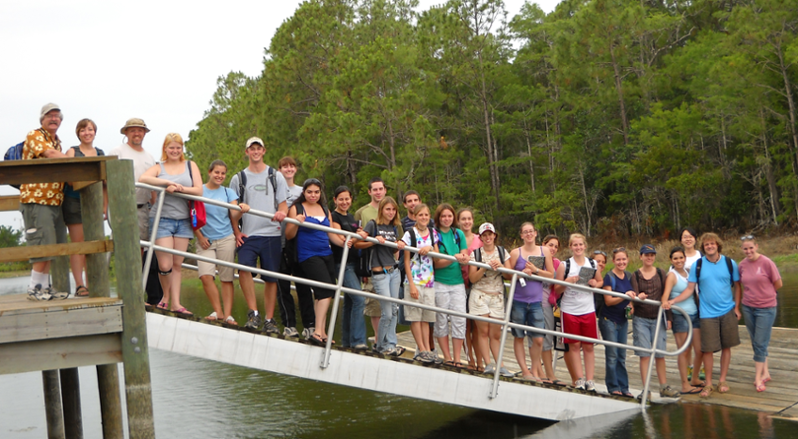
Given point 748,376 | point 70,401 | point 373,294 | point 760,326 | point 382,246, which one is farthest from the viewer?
point 748,376

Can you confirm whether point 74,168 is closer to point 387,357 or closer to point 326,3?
point 387,357

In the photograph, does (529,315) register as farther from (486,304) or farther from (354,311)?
(354,311)

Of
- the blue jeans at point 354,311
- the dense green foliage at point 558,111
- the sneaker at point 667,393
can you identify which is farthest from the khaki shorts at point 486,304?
the dense green foliage at point 558,111

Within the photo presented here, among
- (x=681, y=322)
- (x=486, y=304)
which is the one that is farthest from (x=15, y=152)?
(x=681, y=322)

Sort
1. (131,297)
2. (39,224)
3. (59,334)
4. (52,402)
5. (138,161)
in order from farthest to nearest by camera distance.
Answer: (52,402) → (138,161) → (39,224) → (131,297) → (59,334)

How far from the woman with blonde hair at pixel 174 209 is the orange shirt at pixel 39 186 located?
2.44 feet

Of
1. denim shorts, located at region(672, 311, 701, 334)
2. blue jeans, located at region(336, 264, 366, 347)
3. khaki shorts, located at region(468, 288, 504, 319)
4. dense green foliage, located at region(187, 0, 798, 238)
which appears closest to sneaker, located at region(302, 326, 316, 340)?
blue jeans, located at region(336, 264, 366, 347)

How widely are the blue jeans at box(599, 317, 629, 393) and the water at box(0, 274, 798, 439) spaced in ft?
1.43

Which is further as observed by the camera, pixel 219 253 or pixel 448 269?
pixel 448 269

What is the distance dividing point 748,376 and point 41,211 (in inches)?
307

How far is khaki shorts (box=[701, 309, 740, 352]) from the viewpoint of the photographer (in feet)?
25.5

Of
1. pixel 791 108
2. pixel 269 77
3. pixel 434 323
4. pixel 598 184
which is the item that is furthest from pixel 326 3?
pixel 434 323

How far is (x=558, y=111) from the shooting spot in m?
41.4

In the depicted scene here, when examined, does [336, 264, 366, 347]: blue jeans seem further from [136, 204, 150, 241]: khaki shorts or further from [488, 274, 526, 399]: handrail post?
[136, 204, 150, 241]: khaki shorts
